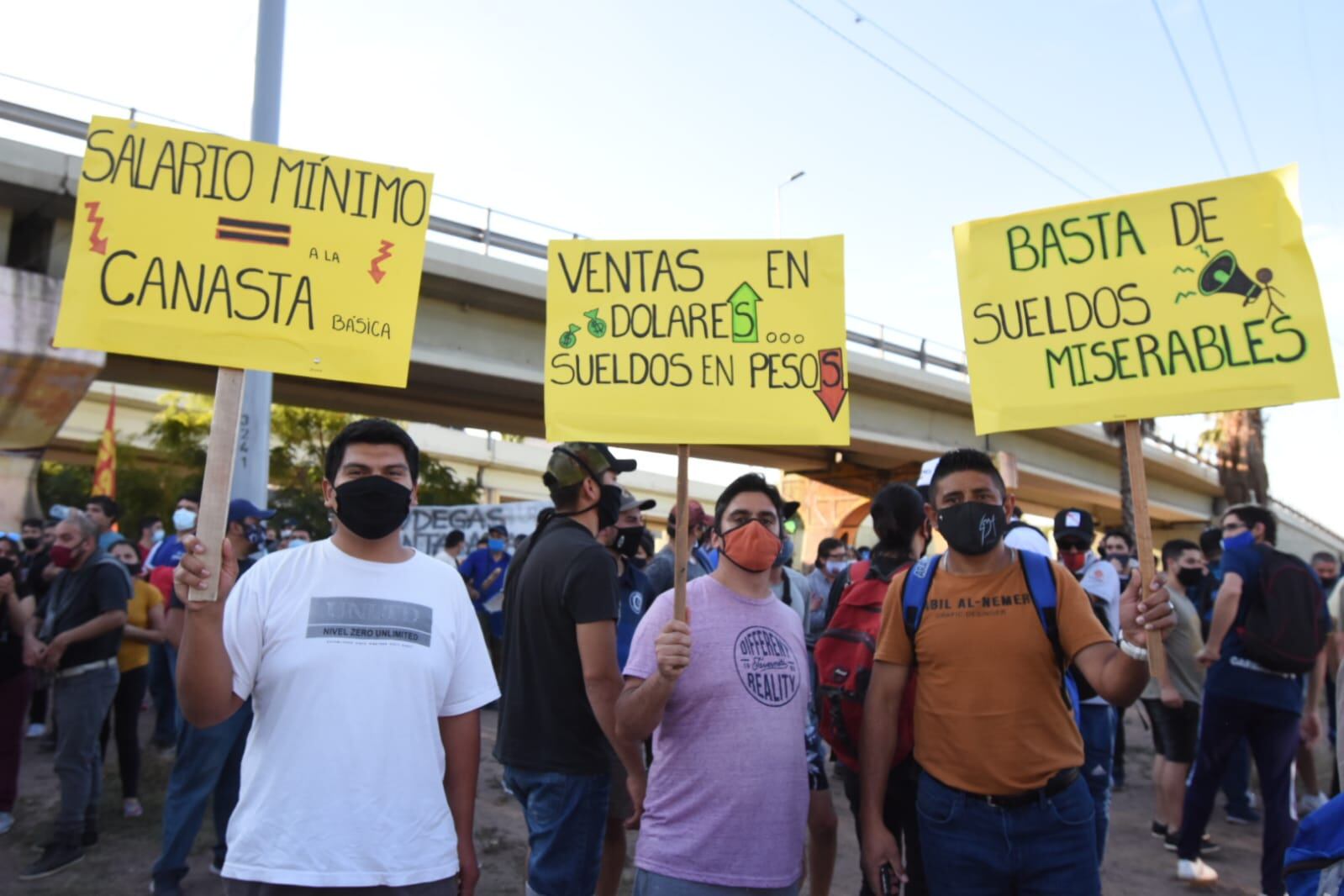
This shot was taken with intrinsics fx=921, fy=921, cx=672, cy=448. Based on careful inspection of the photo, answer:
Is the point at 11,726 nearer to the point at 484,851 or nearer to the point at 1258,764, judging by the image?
the point at 484,851

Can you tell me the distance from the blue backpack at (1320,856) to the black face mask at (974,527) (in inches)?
46.2

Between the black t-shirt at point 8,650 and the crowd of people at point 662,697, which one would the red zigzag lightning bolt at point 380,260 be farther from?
the black t-shirt at point 8,650

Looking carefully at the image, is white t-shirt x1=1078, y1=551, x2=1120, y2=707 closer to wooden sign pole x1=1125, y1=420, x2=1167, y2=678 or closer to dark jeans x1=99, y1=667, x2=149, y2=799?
wooden sign pole x1=1125, y1=420, x2=1167, y2=678

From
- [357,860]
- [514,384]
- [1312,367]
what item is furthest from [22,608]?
[514,384]

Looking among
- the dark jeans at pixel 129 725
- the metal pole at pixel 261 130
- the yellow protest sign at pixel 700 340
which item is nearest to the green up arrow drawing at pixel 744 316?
the yellow protest sign at pixel 700 340

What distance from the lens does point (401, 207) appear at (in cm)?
300

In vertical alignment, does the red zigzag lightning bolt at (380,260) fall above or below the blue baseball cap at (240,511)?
above

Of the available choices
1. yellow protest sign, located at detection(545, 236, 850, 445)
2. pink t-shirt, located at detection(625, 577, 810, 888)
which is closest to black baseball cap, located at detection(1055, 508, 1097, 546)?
yellow protest sign, located at detection(545, 236, 850, 445)

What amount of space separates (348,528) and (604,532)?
208 cm

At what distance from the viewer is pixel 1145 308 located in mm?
3064

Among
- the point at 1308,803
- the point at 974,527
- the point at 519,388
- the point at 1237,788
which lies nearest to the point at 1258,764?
the point at 1237,788

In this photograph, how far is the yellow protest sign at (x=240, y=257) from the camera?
106 inches

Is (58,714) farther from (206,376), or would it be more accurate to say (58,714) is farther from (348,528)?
(206,376)

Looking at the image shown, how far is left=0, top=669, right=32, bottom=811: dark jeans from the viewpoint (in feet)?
19.2
